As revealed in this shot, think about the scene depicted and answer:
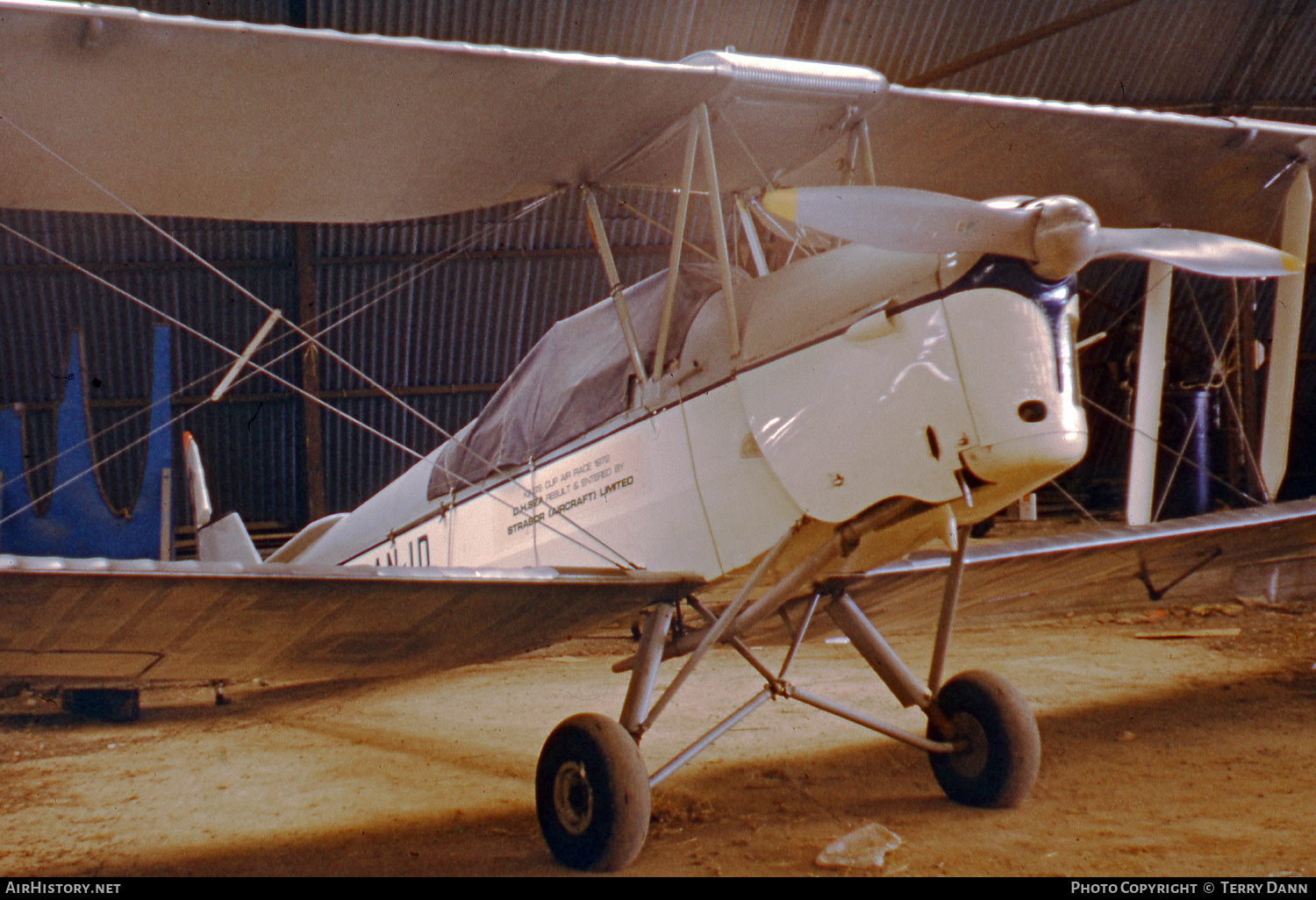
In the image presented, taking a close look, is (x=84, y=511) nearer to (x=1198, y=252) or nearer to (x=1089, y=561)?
(x=1089, y=561)

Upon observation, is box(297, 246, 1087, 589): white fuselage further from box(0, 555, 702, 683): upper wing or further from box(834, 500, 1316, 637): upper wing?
box(834, 500, 1316, 637): upper wing

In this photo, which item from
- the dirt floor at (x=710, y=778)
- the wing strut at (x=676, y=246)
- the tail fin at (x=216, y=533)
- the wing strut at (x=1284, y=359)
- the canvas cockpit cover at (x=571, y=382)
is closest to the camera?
the dirt floor at (x=710, y=778)

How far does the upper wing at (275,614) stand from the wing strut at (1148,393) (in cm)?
206

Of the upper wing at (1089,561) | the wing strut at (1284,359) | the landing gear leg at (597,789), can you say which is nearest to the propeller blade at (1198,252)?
the wing strut at (1284,359)

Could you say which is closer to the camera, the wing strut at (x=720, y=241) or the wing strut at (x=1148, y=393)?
the wing strut at (x=720, y=241)

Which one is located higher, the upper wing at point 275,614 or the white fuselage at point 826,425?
the white fuselage at point 826,425

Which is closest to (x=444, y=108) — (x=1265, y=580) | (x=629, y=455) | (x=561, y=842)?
(x=629, y=455)

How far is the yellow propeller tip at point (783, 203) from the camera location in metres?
3.02

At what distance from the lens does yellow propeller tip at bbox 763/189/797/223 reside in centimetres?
302

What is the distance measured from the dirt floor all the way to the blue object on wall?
1.17 metres

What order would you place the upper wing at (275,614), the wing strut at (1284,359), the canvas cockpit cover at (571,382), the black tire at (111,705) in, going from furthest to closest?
the black tire at (111,705) → the wing strut at (1284,359) → the canvas cockpit cover at (571,382) → the upper wing at (275,614)

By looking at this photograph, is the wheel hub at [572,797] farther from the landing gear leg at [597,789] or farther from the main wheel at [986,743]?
the main wheel at [986,743]

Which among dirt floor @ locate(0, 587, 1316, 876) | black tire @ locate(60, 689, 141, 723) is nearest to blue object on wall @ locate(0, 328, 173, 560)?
black tire @ locate(60, 689, 141, 723)

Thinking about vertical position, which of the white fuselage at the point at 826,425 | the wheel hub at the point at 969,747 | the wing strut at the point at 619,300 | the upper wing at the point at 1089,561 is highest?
the wing strut at the point at 619,300
